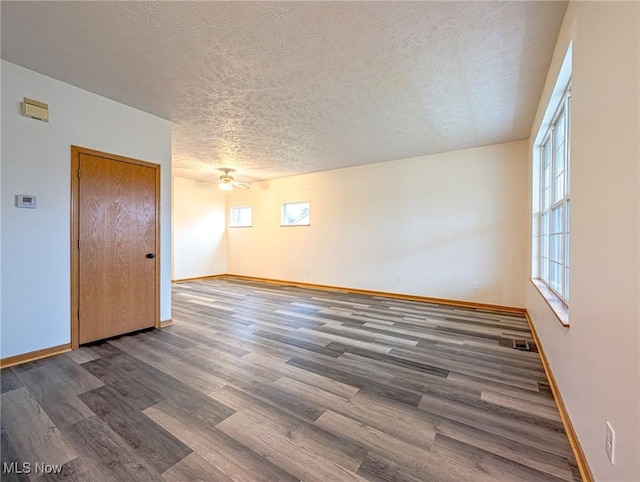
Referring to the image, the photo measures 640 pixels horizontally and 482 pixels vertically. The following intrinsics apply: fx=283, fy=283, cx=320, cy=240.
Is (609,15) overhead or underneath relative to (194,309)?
overhead

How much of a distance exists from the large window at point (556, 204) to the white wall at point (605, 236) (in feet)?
1.99

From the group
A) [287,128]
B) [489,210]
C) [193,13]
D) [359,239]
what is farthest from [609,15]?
[359,239]

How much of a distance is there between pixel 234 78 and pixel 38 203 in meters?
2.15

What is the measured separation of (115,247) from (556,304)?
428 cm

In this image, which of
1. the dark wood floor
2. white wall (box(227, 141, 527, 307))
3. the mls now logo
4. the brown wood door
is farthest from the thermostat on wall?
white wall (box(227, 141, 527, 307))

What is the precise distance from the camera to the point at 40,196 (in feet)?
8.59

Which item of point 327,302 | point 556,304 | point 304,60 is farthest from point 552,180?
point 327,302

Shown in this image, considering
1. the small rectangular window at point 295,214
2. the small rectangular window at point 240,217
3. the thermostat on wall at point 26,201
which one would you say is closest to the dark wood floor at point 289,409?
the thermostat on wall at point 26,201

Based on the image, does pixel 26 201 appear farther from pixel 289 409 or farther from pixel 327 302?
pixel 327 302

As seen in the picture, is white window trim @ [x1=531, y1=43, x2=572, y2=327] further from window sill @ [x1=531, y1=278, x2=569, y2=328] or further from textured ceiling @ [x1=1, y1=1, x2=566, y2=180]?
textured ceiling @ [x1=1, y1=1, x2=566, y2=180]

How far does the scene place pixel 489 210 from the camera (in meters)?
4.52

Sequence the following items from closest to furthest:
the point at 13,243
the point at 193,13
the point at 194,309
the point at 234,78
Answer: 1. the point at 193,13
2. the point at 13,243
3. the point at 234,78
4. the point at 194,309

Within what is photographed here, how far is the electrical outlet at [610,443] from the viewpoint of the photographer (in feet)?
3.48

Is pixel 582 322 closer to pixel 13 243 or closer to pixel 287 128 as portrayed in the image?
pixel 287 128
